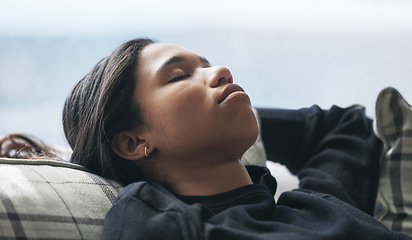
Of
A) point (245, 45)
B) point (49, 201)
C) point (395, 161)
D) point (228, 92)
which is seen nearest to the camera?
point (49, 201)

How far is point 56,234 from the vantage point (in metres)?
0.69

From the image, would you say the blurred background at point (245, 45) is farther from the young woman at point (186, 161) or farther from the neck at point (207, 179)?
the neck at point (207, 179)

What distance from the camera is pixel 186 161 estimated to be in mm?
845

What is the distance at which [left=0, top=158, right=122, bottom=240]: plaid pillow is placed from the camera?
2.24 feet

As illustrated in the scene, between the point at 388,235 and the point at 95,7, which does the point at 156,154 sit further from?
the point at 95,7

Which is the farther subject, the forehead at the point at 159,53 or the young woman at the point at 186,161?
the forehead at the point at 159,53

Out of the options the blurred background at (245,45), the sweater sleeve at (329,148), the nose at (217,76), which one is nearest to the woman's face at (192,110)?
the nose at (217,76)

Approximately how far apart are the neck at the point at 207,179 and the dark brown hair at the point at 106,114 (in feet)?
0.33

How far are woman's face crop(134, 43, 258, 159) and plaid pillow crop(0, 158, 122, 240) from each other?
142 millimetres

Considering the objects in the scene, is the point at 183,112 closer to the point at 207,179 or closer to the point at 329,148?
the point at 207,179

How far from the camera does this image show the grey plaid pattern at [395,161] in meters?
0.98

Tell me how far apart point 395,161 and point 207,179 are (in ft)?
1.43

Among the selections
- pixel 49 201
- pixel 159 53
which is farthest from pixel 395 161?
pixel 49 201

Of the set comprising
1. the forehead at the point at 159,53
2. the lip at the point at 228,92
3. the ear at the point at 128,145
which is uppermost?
the forehead at the point at 159,53
